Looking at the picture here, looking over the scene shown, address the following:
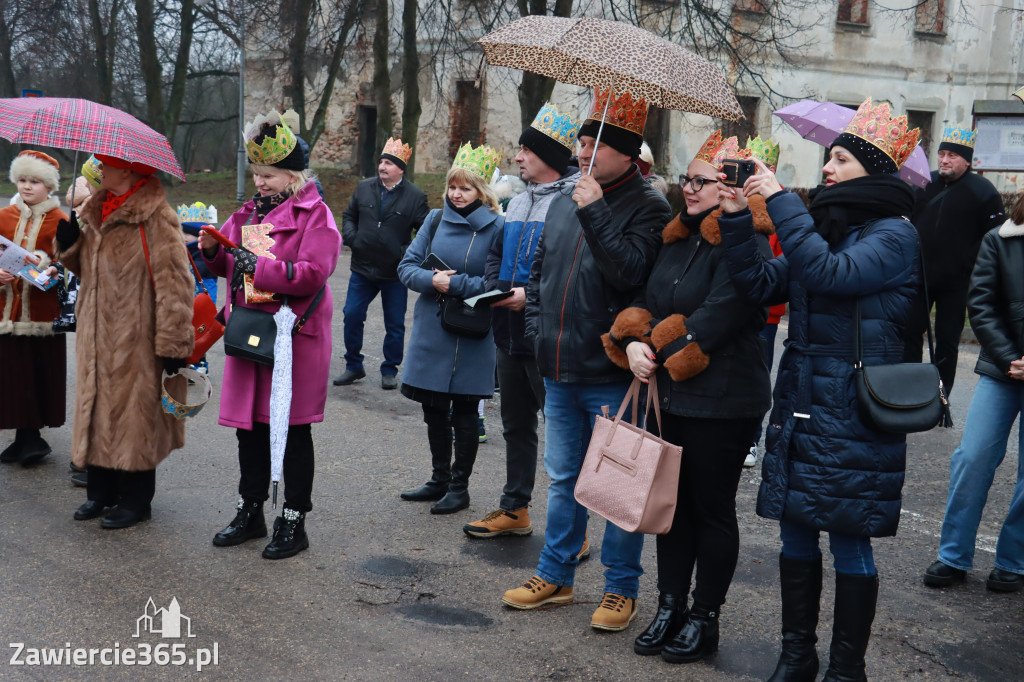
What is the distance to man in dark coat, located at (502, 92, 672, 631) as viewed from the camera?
4.14 metres

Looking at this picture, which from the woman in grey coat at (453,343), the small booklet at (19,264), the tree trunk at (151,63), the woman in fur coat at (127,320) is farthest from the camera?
the tree trunk at (151,63)

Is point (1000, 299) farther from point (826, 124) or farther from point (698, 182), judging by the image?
point (698, 182)

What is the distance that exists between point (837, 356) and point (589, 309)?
41.4 inches

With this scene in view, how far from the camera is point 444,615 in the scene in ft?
14.1

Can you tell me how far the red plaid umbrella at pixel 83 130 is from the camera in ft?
15.2

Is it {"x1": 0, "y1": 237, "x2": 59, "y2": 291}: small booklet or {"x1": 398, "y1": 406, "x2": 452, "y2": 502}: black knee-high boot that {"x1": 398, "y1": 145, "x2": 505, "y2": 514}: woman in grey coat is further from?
{"x1": 0, "y1": 237, "x2": 59, "y2": 291}: small booklet

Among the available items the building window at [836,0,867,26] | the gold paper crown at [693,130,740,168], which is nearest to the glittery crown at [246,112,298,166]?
the gold paper crown at [693,130,740,168]

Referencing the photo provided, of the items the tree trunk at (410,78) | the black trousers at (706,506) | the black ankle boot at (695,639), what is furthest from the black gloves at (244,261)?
the tree trunk at (410,78)

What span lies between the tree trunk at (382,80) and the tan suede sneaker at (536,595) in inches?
717

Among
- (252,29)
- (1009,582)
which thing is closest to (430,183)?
(252,29)

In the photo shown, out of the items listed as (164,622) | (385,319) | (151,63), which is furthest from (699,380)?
(151,63)

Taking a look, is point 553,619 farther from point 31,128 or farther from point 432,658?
point 31,128

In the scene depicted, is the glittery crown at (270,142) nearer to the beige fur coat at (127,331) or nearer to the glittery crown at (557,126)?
the beige fur coat at (127,331)

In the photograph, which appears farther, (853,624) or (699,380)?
(699,380)
